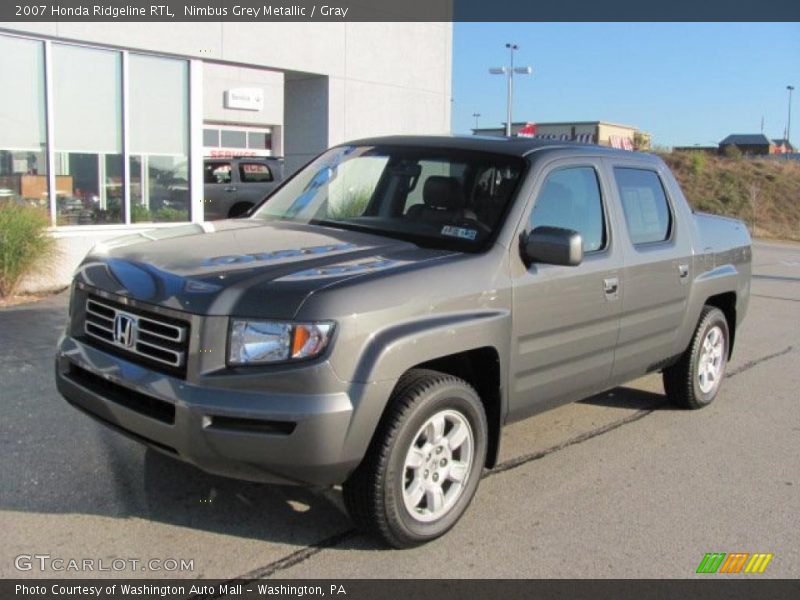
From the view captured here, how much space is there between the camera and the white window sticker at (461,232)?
13.7 ft

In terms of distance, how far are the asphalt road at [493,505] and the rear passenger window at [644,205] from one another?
134cm

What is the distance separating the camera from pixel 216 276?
347 cm

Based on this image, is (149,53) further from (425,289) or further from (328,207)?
(425,289)

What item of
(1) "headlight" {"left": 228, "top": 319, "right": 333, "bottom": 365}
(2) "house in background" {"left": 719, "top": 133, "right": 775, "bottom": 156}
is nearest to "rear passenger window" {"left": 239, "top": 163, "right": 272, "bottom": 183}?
(1) "headlight" {"left": 228, "top": 319, "right": 333, "bottom": 365}

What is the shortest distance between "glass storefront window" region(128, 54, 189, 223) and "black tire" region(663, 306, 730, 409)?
7.81 m

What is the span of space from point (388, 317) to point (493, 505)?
137 centimetres

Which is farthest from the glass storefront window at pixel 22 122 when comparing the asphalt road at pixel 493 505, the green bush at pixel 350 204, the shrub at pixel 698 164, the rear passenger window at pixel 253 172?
the shrub at pixel 698 164

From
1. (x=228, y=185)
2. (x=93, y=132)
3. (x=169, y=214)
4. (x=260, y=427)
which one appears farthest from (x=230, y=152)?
(x=260, y=427)

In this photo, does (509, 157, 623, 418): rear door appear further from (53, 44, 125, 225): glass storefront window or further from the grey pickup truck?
(53, 44, 125, 225): glass storefront window

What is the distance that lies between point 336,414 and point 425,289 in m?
0.73

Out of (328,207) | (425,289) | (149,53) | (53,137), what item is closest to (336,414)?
(425,289)

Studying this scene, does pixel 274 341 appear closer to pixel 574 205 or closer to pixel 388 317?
pixel 388 317

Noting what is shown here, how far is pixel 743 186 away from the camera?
46.9 metres

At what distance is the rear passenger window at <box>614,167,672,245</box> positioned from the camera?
512 centimetres
